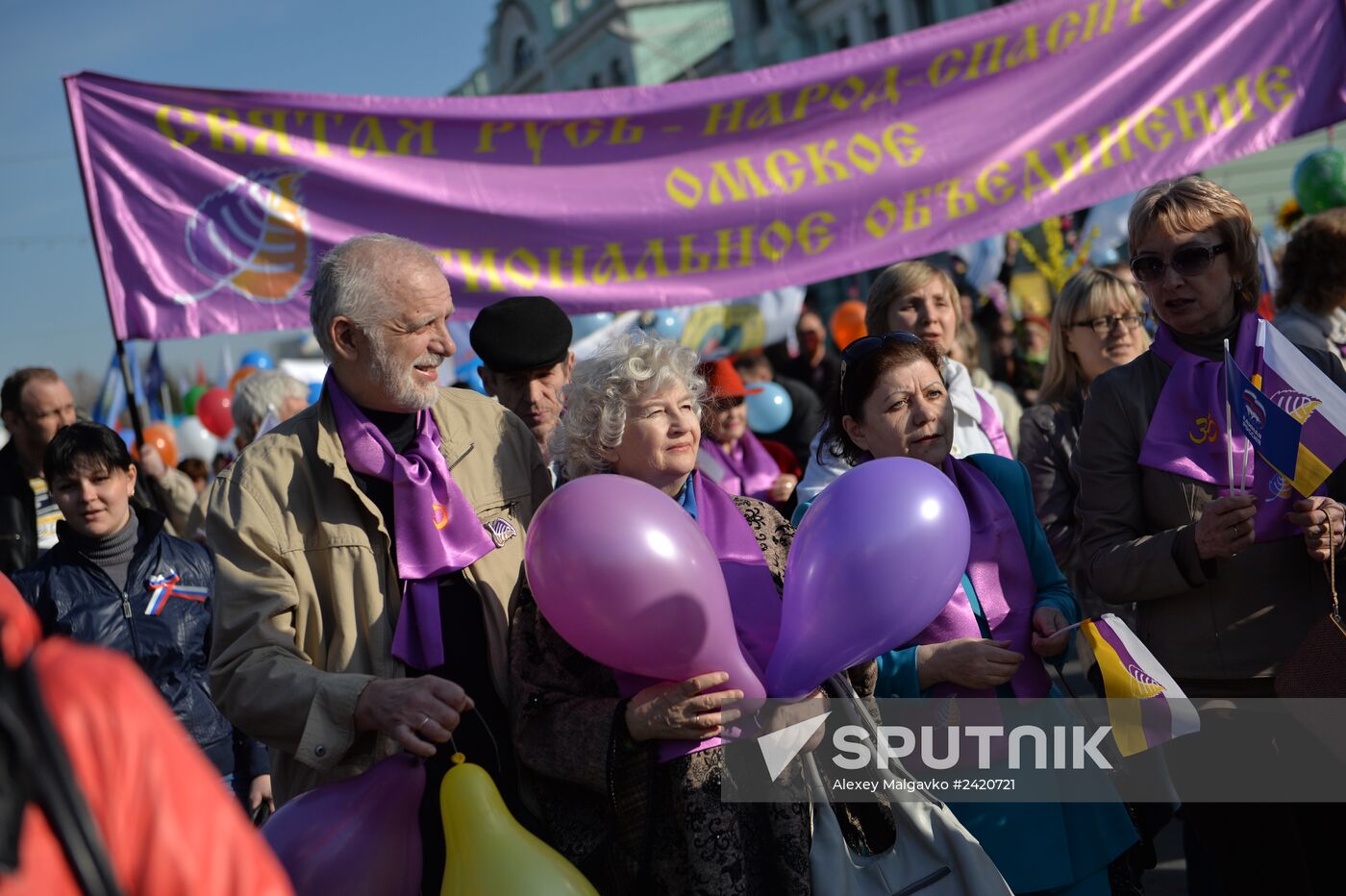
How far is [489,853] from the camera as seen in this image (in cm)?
217

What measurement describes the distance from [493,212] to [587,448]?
2125 millimetres

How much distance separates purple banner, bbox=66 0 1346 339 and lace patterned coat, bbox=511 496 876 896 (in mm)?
2300

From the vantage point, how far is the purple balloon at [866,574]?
242 cm

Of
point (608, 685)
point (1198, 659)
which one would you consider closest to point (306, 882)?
point (608, 685)

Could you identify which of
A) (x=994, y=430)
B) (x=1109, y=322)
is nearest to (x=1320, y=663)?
(x=994, y=430)

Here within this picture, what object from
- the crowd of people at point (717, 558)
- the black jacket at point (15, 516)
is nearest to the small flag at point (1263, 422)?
the crowd of people at point (717, 558)

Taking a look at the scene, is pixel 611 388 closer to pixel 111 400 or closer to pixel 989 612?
pixel 989 612

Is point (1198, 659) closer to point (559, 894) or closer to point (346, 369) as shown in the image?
point (559, 894)

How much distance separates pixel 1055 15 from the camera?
4.89 m

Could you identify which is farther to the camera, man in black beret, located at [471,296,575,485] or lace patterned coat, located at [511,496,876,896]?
man in black beret, located at [471,296,575,485]

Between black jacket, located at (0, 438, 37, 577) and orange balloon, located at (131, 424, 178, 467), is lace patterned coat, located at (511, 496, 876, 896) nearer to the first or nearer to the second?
black jacket, located at (0, 438, 37, 577)

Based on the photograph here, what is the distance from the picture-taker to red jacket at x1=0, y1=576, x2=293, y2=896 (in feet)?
3.55

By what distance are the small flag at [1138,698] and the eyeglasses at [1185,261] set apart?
3.15ft

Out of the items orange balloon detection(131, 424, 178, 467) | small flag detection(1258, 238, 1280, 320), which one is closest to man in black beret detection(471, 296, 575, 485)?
small flag detection(1258, 238, 1280, 320)
